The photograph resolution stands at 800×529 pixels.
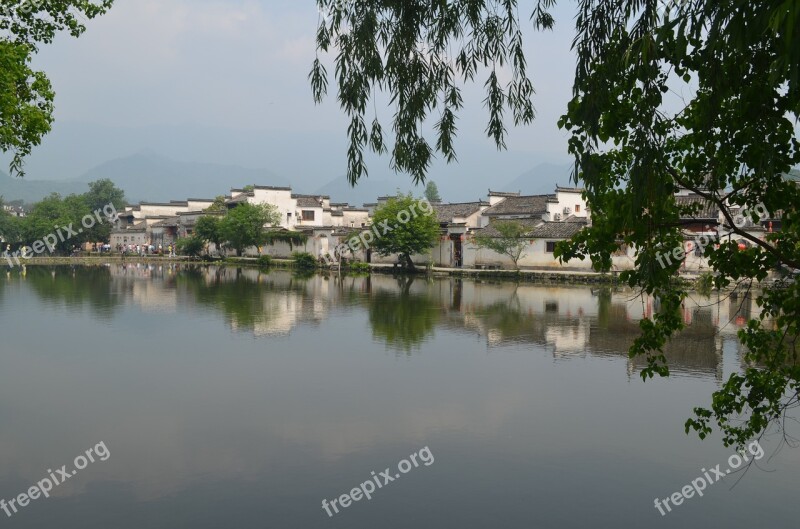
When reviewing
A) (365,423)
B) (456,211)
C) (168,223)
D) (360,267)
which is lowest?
(365,423)

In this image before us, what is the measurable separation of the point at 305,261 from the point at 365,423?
32.9 m

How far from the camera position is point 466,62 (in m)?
4.70

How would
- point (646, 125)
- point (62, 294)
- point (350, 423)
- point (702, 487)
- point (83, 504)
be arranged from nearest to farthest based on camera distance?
point (646, 125) < point (83, 504) < point (702, 487) < point (350, 423) < point (62, 294)

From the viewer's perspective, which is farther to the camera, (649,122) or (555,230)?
(555,230)

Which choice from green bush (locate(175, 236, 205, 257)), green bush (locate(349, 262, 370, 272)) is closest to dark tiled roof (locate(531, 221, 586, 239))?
green bush (locate(349, 262, 370, 272))

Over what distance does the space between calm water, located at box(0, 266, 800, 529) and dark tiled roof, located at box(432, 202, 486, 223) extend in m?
22.8

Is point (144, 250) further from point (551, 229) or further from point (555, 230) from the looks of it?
point (555, 230)

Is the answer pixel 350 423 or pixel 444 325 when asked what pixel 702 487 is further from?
pixel 444 325

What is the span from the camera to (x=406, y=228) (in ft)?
117

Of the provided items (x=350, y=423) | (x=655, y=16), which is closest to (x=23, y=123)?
(x=350, y=423)

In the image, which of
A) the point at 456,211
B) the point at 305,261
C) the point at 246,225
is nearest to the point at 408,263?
the point at 456,211

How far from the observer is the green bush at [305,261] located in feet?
136

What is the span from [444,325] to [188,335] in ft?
20.3

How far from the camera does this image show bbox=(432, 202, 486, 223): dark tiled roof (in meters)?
41.1
